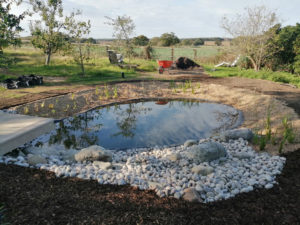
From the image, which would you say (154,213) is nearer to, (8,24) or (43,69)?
(8,24)

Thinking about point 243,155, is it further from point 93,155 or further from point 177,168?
point 93,155

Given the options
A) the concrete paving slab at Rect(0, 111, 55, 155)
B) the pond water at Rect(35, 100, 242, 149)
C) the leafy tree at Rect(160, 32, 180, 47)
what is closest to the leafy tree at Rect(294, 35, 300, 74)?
the pond water at Rect(35, 100, 242, 149)

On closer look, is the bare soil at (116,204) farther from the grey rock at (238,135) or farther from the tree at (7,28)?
the tree at (7,28)

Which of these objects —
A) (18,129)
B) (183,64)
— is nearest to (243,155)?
(18,129)

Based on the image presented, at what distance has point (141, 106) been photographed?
304 inches

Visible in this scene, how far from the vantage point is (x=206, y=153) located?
407 centimetres

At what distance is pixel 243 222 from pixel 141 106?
553 centimetres

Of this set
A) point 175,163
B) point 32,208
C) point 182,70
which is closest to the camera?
point 32,208


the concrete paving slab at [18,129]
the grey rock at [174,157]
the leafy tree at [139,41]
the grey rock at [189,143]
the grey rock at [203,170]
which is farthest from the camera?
the leafy tree at [139,41]

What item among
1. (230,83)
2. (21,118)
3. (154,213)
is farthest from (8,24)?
(230,83)

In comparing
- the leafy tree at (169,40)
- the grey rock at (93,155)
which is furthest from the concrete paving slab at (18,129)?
the leafy tree at (169,40)

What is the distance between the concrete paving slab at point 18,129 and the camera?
3801 mm

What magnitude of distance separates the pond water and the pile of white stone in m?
0.65

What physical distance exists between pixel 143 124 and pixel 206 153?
244cm
